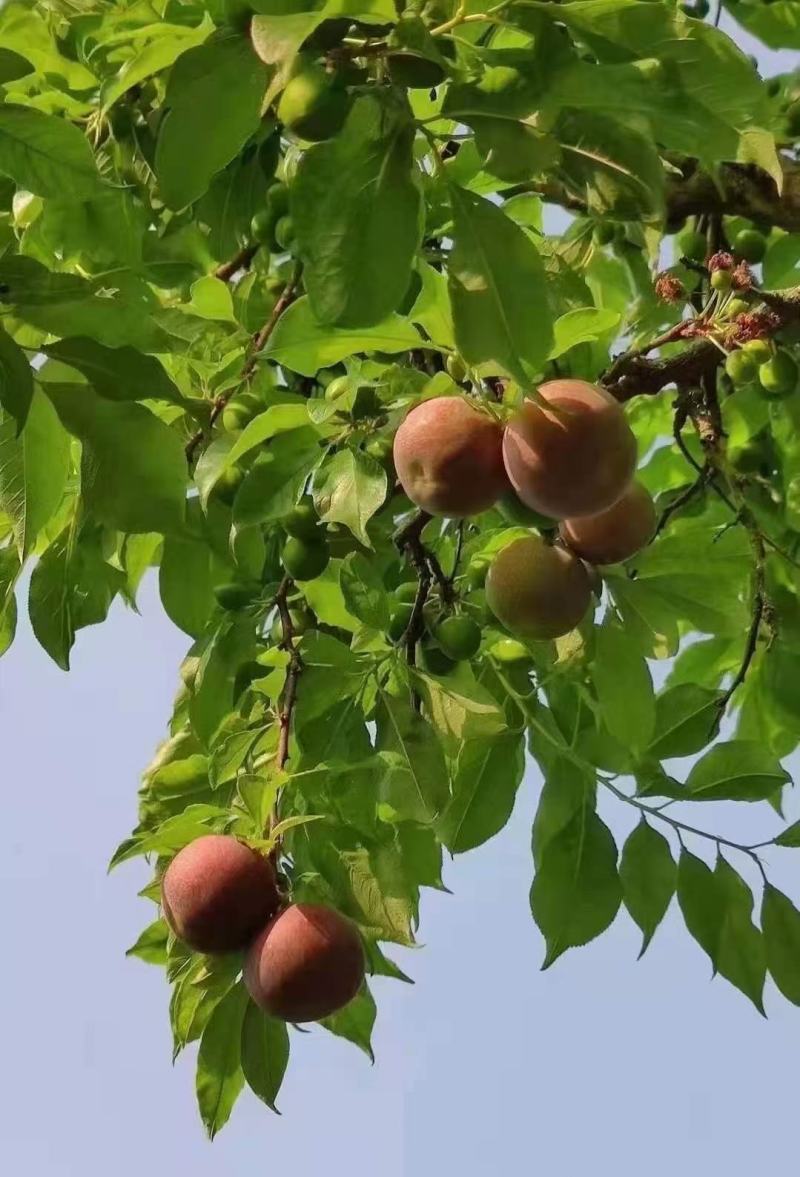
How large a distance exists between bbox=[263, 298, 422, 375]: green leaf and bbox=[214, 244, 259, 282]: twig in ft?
1.25

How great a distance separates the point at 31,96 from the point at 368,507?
23.0 inches

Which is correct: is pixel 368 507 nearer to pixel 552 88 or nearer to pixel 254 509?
pixel 254 509

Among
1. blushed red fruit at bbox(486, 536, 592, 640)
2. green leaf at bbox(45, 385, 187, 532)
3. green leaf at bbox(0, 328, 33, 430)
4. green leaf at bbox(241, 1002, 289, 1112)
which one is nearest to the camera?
green leaf at bbox(0, 328, 33, 430)

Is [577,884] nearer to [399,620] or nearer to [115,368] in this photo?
[399,620]

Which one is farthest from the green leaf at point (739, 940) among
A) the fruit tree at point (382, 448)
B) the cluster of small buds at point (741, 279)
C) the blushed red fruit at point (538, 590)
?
the cluster of small buds at point (741, 279)

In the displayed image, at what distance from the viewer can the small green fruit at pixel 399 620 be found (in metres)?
1.24

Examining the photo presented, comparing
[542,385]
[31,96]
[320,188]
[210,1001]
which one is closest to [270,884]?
[210,1001]

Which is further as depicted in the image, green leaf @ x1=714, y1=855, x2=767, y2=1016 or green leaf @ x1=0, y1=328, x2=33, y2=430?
green leaf @ x1=714, y1=855, x2=767, y2=1016

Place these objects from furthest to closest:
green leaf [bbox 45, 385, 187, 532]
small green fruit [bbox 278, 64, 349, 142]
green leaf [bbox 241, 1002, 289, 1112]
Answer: green leaf [bbox 241, 1002, 289, 1112], green leaf [bbox 45, 385, 187, 532], small green fruit [bbox 278, 64, 349, 142]

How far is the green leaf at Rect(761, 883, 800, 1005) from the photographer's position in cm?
118

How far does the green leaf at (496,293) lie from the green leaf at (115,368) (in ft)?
0.80

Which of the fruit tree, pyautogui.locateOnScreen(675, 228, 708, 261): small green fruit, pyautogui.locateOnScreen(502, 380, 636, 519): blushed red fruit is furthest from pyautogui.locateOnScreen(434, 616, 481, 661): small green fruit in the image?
pyautogui.locateOnScreen(675, 228, 708, 261): small green fruit

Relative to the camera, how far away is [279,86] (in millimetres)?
701

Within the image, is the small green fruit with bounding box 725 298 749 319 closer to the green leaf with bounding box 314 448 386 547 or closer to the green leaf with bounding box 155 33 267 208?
the green leaf with bounding box 314 448 386 547
